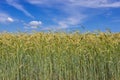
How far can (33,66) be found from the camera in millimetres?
6234

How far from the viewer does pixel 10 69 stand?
20.9ft

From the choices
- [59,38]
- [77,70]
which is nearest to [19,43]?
[59,38]

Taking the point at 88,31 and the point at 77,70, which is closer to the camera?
the point at 77,70

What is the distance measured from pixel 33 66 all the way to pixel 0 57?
69 centimetres

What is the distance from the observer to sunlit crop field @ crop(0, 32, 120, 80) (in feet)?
20.0

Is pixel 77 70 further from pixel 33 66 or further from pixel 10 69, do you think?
pixel 10 69

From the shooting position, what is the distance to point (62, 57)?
6148 millimetres

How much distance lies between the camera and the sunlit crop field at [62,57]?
6.09m

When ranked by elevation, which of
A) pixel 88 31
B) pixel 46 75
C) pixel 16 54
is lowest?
pixel 46 75

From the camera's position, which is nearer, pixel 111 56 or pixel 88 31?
pixel 111 56

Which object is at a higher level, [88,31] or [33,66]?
[88,31]

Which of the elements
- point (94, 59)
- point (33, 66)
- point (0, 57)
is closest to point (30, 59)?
point (33, 66)

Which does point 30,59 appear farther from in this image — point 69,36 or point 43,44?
point 69,36

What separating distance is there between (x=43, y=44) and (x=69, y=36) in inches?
20.4
